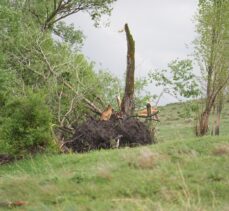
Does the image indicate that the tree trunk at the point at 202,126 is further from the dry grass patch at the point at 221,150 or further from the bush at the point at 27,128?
the dry grass patch at the point at 221,150

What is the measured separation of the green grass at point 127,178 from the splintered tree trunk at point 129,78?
17.7ft

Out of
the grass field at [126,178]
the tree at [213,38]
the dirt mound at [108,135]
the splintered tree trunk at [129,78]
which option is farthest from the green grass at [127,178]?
the tree at [213,38]

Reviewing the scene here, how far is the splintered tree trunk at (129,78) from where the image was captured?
19594 mm

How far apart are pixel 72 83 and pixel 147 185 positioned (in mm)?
10245

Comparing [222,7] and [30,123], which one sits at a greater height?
[222,7]

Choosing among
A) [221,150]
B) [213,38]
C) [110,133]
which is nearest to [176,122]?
[213,38]

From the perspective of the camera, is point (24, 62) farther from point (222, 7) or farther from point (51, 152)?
point (222, 7)

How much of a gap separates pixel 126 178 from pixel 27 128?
4935mm

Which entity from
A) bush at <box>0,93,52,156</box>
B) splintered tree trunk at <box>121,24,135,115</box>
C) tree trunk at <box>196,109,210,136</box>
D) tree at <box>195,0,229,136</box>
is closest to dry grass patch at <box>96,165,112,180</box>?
bush at <box>0,93,52,156</box>

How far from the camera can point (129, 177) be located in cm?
1177

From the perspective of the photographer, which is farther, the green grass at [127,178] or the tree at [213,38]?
the tree at [213,38]

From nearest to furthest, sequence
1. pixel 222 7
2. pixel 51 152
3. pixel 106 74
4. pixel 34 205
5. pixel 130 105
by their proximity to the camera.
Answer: pixel 34 205 < pixel 51 152 < pixel 130 105 < pixel 106 74 < pixel 222 7

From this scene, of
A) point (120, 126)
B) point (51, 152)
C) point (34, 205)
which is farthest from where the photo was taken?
point (120, 126)

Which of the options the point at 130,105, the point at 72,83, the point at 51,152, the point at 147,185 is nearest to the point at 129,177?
the point at 147,185
